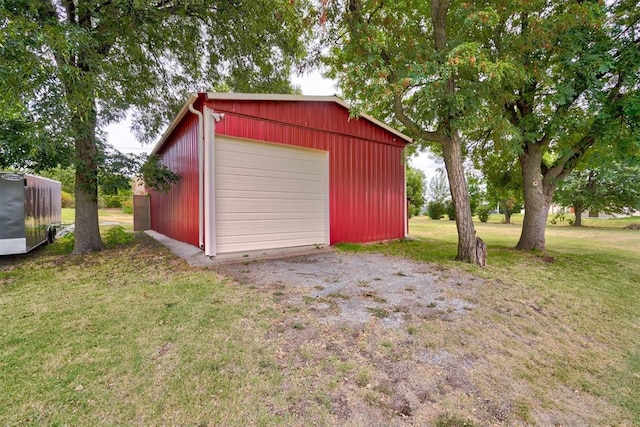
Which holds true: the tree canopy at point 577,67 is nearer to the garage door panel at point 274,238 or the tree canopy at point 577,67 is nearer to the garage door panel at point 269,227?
the garage door panel at point 269,227

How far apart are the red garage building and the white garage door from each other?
0.07 ft

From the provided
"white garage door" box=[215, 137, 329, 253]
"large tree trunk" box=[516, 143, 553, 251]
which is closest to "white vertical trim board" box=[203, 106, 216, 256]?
"white garage door" box=[215, 137, 329, 253]

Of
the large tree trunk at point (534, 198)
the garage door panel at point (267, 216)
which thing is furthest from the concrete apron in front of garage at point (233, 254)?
the large tree trunk at point (534, 198)

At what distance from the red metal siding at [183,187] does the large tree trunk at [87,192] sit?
1.76m

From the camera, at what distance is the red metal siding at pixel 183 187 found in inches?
251

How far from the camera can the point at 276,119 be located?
20.0ft

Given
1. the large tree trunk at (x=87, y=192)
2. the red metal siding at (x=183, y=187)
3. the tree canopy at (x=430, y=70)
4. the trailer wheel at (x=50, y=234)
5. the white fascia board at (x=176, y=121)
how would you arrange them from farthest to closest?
the trailer wheel at (x=50, y=234) < the red metal siding at (x=183, y=187) < the large tree trunk at (x=87, y=192) < the white fascia board at (x=176, y=121) < the tree canopy at (x=430, y=70)

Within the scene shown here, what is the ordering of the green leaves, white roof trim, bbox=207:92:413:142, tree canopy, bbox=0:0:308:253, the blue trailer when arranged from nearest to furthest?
tree canopy, bbox=0:0:308:253
the blue trailer
white roof trim, bbox=207:92:413:142
the green leaves

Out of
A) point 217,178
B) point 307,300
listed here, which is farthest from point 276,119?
point 307,300

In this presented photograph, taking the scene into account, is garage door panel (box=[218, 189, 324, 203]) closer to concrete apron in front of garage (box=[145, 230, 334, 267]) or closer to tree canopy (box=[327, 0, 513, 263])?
concrete apron in front of garage (box=[145, 230, 334, 267])

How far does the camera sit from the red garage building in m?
5.46

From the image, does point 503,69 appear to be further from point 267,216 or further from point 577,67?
point 267,216

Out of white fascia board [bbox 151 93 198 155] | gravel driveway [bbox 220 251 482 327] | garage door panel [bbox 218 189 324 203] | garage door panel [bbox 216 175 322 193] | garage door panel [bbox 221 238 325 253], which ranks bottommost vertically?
gravel driveway [bbox 220 251 482 327]

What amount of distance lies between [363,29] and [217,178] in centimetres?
378
